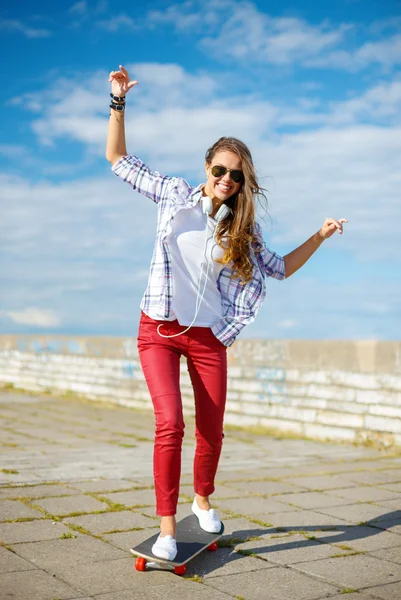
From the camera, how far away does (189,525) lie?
3.54m

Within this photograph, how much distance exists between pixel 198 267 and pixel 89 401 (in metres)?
9.10

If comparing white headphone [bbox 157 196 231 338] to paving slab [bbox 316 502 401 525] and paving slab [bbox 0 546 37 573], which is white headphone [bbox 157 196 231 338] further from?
paving slab [bbox 316 502 401 525]

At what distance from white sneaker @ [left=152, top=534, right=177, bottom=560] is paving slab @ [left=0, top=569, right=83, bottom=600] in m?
0.39

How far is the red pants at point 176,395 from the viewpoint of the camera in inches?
123

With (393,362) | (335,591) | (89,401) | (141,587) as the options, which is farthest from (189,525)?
(89,401)

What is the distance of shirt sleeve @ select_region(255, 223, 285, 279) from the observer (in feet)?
11.8

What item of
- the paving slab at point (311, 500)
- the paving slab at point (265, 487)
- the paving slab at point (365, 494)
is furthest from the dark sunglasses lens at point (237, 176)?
→ the paving slab at point (365, 494)

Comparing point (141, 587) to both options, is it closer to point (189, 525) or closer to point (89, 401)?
point (189, 525)

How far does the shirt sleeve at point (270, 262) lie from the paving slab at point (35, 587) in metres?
1.78

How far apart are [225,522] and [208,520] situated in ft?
2.06

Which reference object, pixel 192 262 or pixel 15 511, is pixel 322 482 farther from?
pixel 192 262

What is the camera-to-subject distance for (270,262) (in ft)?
12.0

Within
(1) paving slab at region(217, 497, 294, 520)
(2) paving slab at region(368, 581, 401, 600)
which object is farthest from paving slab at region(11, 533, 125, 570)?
(2) paving slab at region(368, 581, 401, 600)

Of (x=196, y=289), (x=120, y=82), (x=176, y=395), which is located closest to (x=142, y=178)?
(x=120, y=82)
